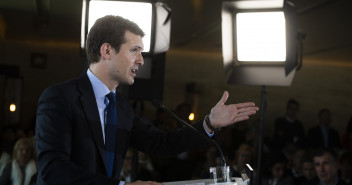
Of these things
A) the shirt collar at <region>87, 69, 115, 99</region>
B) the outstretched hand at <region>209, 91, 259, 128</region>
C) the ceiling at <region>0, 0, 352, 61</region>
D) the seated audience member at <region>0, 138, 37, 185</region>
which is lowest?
the seated audience member at <region>0, 138, 37, 185</region>

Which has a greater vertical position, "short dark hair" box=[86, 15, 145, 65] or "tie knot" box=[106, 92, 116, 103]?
"short dark hair" box=[86, 15, 145, 65]

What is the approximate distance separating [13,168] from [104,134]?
9.88 feet

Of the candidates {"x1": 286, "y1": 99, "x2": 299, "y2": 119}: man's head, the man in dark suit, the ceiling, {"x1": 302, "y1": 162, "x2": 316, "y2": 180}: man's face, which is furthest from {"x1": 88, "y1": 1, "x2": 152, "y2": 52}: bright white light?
{"x1": 286, "y1": 99, "x2": 299, "y2": 119}: man's head

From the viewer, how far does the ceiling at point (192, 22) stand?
5348 mm

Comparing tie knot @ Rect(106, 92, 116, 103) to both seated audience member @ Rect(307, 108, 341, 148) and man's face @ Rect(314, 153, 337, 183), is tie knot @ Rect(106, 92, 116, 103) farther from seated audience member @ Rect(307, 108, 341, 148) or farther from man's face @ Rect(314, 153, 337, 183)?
seated audience member @ Rect(307, 108, 341, 148)

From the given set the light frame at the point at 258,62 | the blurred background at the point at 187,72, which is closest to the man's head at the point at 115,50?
the light frame at the point at 258,62

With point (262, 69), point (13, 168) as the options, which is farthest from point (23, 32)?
point (262, 69)

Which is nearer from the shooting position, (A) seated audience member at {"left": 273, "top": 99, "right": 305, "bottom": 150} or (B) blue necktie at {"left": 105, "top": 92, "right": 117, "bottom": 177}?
(B) blue necktie at {"left": 105, "top": 92, "right": 117, "bottom": 177}

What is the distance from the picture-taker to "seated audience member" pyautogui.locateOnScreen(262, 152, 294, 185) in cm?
401

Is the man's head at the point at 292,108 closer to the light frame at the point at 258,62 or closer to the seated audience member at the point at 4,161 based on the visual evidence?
the seated audience member at the point at 4,161

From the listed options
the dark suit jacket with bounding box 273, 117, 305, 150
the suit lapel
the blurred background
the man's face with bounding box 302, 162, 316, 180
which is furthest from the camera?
the blurred background

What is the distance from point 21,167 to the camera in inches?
171

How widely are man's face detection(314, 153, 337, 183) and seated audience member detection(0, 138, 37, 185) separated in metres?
2.19

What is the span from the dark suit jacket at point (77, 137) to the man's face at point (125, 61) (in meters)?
0.09
